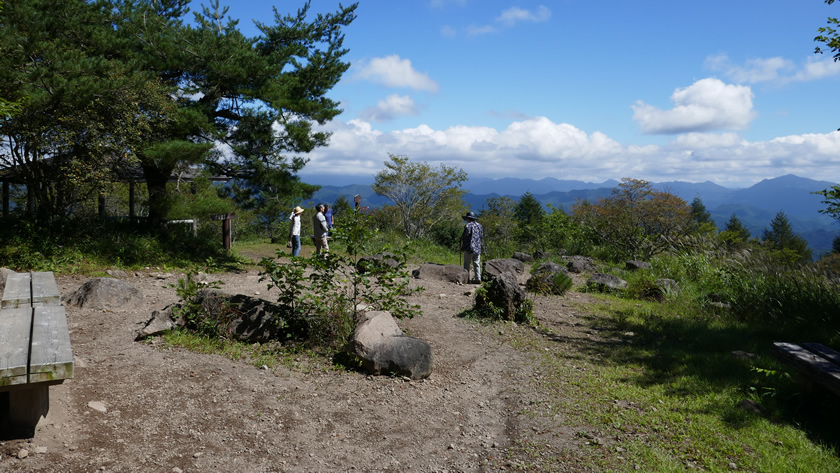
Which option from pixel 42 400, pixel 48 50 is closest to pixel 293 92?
pixel 48 50

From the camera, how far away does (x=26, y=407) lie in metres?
2.97

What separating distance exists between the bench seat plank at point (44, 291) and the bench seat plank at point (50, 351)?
98cm

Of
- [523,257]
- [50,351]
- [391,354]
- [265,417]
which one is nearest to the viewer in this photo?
[50,351]

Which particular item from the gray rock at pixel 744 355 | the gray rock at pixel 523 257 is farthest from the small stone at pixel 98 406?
the gray rock at pixel 523 257

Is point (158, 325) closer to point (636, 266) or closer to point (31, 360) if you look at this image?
point (31, 360)

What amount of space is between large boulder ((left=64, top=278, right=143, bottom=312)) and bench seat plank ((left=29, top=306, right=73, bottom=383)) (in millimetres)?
3008

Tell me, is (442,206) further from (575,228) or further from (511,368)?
(511,368)

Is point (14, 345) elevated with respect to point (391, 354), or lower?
elevated

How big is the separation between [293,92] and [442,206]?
12268 millimetres

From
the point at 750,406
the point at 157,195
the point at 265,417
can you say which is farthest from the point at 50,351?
the point at 157,195

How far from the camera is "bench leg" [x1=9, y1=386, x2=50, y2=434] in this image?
292 centimetres

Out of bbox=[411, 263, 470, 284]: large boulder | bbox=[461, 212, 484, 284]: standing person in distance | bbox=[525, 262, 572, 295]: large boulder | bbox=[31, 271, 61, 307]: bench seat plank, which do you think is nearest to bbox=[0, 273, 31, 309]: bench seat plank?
bbox=[31, 271, 61, 307]: bench seat plank

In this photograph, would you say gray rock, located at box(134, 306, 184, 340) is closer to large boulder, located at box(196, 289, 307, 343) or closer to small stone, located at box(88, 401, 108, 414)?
large boulder, located at box(196, 289, 307, 343)

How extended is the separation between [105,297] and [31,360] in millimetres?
4015
